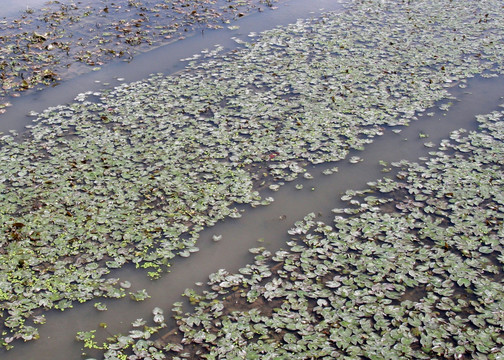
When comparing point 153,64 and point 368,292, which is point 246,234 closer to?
point 368,292

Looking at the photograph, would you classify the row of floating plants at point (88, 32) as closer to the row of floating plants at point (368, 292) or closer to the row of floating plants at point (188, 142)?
the row of floating plants at point (188, 142)

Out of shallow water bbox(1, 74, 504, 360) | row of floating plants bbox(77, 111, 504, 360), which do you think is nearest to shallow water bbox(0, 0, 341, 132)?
shallow water bbox(1, 74, 504, 360)

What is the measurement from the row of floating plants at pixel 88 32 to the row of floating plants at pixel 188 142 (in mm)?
1425

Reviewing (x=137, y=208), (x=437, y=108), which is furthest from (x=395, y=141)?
(x=137, y=208)

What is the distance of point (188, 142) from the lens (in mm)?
7441

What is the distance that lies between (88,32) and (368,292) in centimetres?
942

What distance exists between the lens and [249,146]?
289 inches

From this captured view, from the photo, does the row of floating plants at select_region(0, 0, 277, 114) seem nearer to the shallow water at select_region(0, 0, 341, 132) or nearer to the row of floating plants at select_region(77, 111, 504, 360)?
the shallow water at select_region(0, 0, 341, 132)

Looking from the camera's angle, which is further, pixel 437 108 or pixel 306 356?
pixel 437 108

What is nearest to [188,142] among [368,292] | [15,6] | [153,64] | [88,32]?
[153,64]

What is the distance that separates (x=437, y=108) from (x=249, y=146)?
3831 millimetres

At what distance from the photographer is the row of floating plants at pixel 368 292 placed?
4504 mm

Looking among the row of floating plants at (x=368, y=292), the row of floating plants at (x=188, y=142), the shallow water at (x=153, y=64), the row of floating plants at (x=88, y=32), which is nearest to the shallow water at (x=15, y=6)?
the row of floating plants at (x=88, y=32)

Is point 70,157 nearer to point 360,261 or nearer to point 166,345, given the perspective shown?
point 166,345
